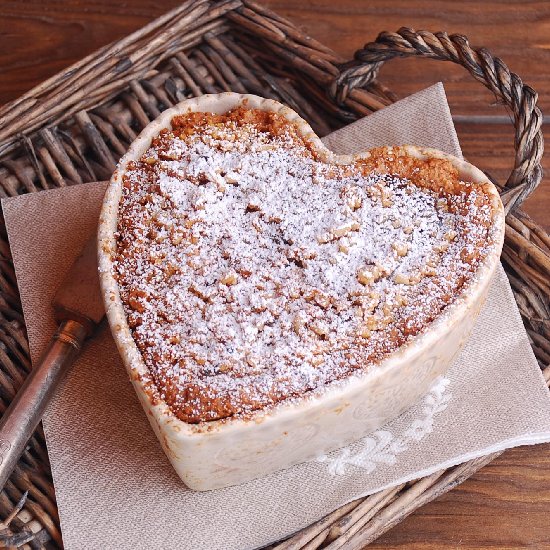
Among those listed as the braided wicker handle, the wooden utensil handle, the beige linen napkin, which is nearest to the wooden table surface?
the braided wicker handle

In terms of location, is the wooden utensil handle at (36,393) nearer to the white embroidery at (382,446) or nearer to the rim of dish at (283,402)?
the rim of dish at (283,402)

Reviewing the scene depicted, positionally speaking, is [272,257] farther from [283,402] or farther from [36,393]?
[36,393]

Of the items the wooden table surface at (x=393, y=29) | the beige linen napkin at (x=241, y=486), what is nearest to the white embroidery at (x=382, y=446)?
the beige linen napkin at (x=241, y=486)

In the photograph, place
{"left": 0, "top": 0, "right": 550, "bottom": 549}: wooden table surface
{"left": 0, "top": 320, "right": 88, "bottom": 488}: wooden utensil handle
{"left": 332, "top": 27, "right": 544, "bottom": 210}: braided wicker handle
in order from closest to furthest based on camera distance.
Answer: {"left": 0, "top": 320, "right": 88, "bottom": 488}: wooden utensil handle < {"left": 332, "top": 27, "right": 544, "bottom": 210}: braided wicker handle < {"left": 0, "top": 0, "right": 550, "bottom": 549}: wooden table surface

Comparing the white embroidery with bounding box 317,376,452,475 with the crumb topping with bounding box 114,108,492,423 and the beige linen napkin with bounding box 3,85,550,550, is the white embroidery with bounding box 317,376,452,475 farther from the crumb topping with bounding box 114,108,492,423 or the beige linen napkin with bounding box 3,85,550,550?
the crumb topping with bounding box 114,108,492,423

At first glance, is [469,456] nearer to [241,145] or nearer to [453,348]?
[453,348]
